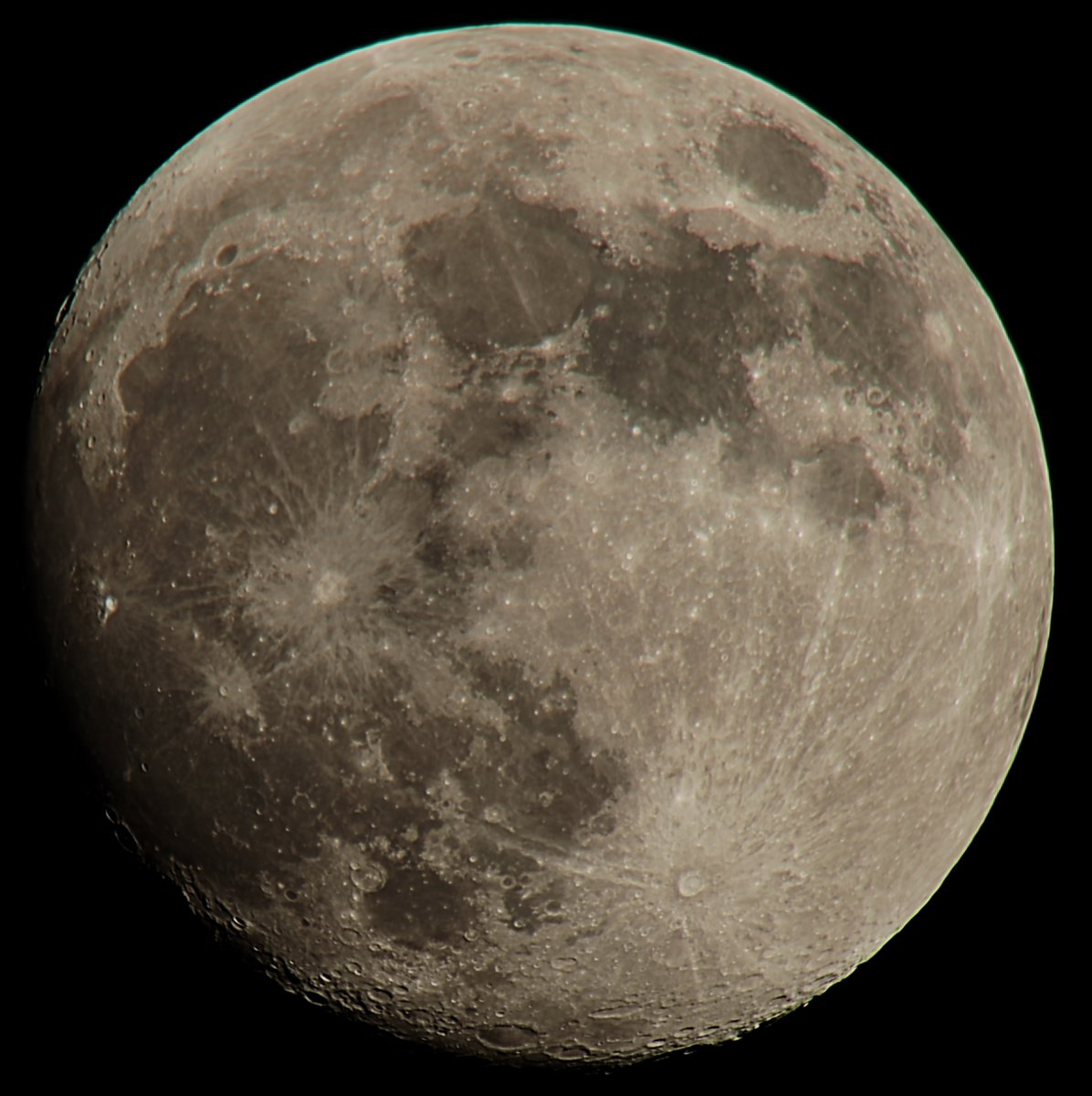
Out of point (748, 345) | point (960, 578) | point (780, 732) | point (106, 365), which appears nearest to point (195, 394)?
point (106, 365)

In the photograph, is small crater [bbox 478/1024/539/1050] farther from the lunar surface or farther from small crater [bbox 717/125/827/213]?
small crater [bbox 717/125/827/213]

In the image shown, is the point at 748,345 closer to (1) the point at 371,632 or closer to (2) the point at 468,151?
(2) the point at 468,151

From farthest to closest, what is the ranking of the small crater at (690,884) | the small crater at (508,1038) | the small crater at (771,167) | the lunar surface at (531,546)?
the small crater at (508,1038), the small crater at (771,167), the small crater at (690,884), the lunar surface at (531,546)

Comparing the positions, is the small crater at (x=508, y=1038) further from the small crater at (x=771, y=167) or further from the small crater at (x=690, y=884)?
the small crater at (x=771, y=167)

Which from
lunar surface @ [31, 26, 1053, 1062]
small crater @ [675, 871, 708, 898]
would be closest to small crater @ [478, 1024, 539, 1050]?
lunar surface @ [31, 26, 1053, 1062]

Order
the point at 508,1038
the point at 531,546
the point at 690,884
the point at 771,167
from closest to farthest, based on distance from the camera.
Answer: the point at 531,546 < the point at 690,884 < the point at 771,167 < the point at 508,1038

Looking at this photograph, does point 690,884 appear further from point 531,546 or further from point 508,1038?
point 531,546

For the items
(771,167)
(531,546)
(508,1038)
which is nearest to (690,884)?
(508,1038)

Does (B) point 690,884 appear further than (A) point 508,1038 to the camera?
A: No

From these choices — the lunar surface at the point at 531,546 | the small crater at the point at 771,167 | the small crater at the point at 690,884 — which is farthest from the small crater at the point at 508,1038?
the small crater at the point at 771,167
